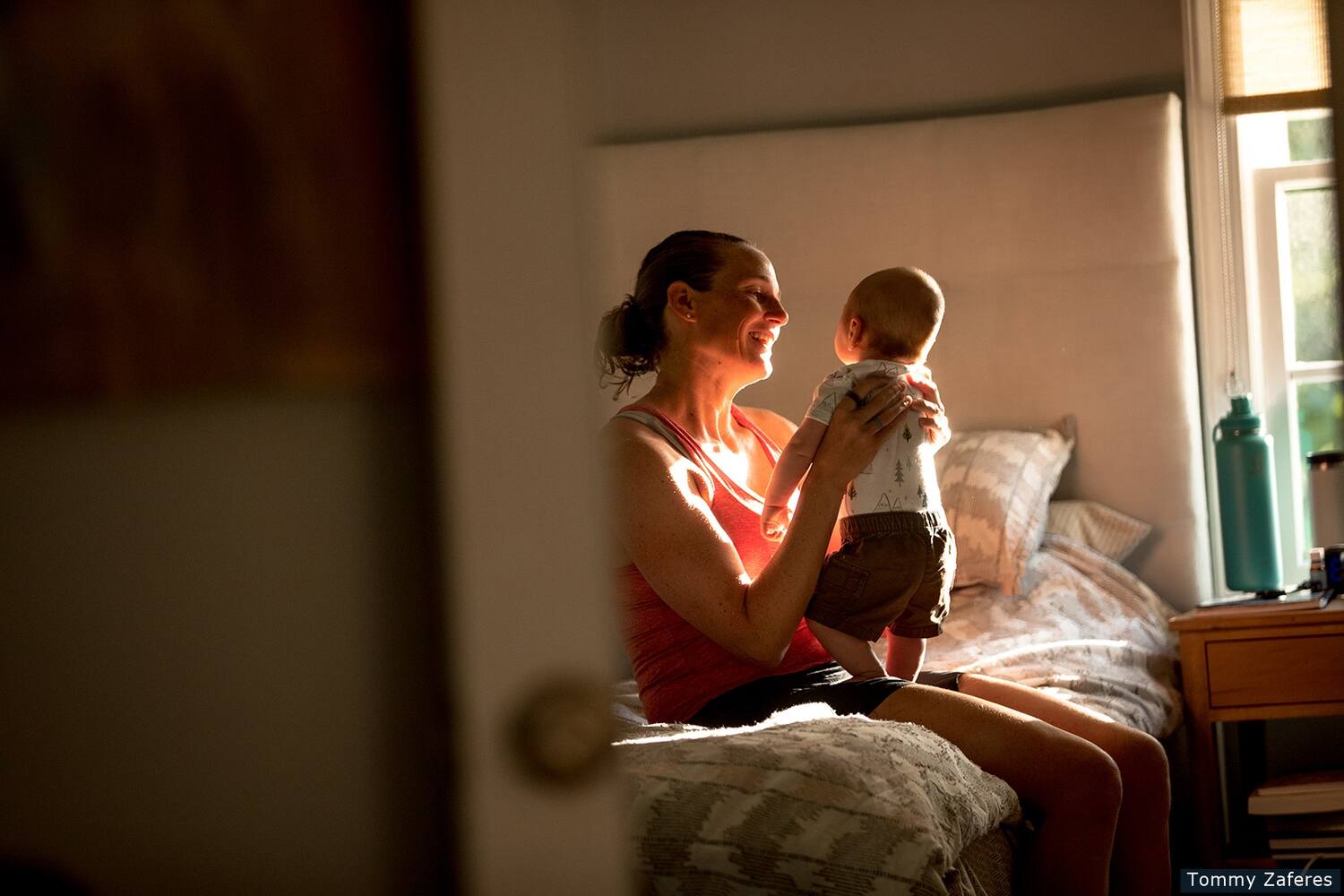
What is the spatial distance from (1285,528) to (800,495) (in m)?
1.69

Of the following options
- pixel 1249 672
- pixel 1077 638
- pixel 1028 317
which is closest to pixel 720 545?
pixel 1077 638

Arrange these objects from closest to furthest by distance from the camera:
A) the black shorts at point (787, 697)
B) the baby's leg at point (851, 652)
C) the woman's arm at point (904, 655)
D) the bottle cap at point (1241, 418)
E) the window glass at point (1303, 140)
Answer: the black shorts at point (787, 697)
the baby's leg at point (851, 652)
the woman's arm at point (904, 655)
the bottle cap at point (1241, 418)
the window glass at point (1303, 140)

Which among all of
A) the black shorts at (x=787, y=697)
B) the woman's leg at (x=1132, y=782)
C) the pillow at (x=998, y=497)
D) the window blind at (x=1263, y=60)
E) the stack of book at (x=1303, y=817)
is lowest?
the stack of book at (x=1303, y=817)

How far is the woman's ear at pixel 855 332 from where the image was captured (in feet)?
6.71

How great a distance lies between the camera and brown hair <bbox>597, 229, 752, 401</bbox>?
204 centimetres

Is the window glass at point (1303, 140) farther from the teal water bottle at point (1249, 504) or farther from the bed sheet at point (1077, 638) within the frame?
the bed sheet at point (1077, 638)

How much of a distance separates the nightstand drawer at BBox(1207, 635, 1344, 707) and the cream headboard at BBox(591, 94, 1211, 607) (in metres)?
0.45

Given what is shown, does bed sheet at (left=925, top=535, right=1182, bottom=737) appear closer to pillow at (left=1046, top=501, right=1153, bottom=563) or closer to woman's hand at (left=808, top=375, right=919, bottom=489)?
pillow at (left=1046, top=501, right=1153, bottom=563)

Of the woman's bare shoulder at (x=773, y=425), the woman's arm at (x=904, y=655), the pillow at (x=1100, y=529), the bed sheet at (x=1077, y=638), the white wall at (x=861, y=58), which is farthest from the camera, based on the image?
the white wall at (x=861, y=58)

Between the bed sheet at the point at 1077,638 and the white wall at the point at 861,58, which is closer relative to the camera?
the bed sheet at the point at 1077,638

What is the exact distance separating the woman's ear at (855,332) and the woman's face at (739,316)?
0.36 feet

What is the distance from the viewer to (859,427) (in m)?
1.83

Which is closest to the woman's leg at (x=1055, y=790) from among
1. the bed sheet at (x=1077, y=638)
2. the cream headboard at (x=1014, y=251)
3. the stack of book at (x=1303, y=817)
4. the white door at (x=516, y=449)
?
the bed sheet at (x=1077, y=638)

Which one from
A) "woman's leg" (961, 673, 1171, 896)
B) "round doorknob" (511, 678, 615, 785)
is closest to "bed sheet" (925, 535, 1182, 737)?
"woman's leg" (961, 673, 1171, 896)
